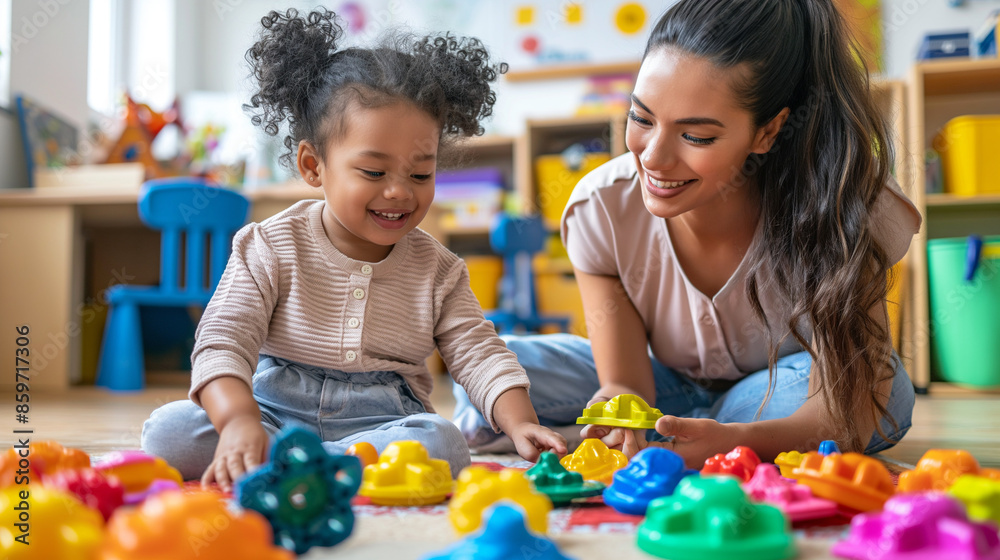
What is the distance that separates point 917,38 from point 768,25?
2.58 meters

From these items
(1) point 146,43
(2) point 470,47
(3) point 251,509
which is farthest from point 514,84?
(3) point 251,509

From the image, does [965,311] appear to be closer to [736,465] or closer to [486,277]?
[486,277]

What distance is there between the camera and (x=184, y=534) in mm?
384

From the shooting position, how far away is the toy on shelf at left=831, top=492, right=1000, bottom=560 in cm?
43

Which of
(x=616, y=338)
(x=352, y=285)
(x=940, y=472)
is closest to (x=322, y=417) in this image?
(x=352, y=285)

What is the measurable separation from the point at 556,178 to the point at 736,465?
2.26 metres

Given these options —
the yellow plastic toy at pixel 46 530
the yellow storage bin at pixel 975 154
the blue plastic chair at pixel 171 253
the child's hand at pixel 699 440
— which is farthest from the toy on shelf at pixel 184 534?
the yellow storage bin at pixel 975 154

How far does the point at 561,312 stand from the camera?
3.03 meters

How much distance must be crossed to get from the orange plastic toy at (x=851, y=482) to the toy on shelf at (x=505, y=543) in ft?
0.86

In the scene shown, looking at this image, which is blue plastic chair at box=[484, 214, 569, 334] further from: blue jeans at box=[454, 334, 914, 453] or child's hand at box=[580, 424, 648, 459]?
child's hand at box=[580, 424, 648, 459]

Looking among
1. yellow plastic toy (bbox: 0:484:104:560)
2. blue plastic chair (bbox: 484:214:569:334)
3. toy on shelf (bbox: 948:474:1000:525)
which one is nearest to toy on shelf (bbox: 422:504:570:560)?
yellow plastic toy (bbox: 0:484:104:560)

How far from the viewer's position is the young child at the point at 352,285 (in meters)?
0.86

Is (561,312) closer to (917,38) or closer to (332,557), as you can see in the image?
(917,38)

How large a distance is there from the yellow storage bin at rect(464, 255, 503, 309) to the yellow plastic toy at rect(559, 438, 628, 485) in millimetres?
2147
